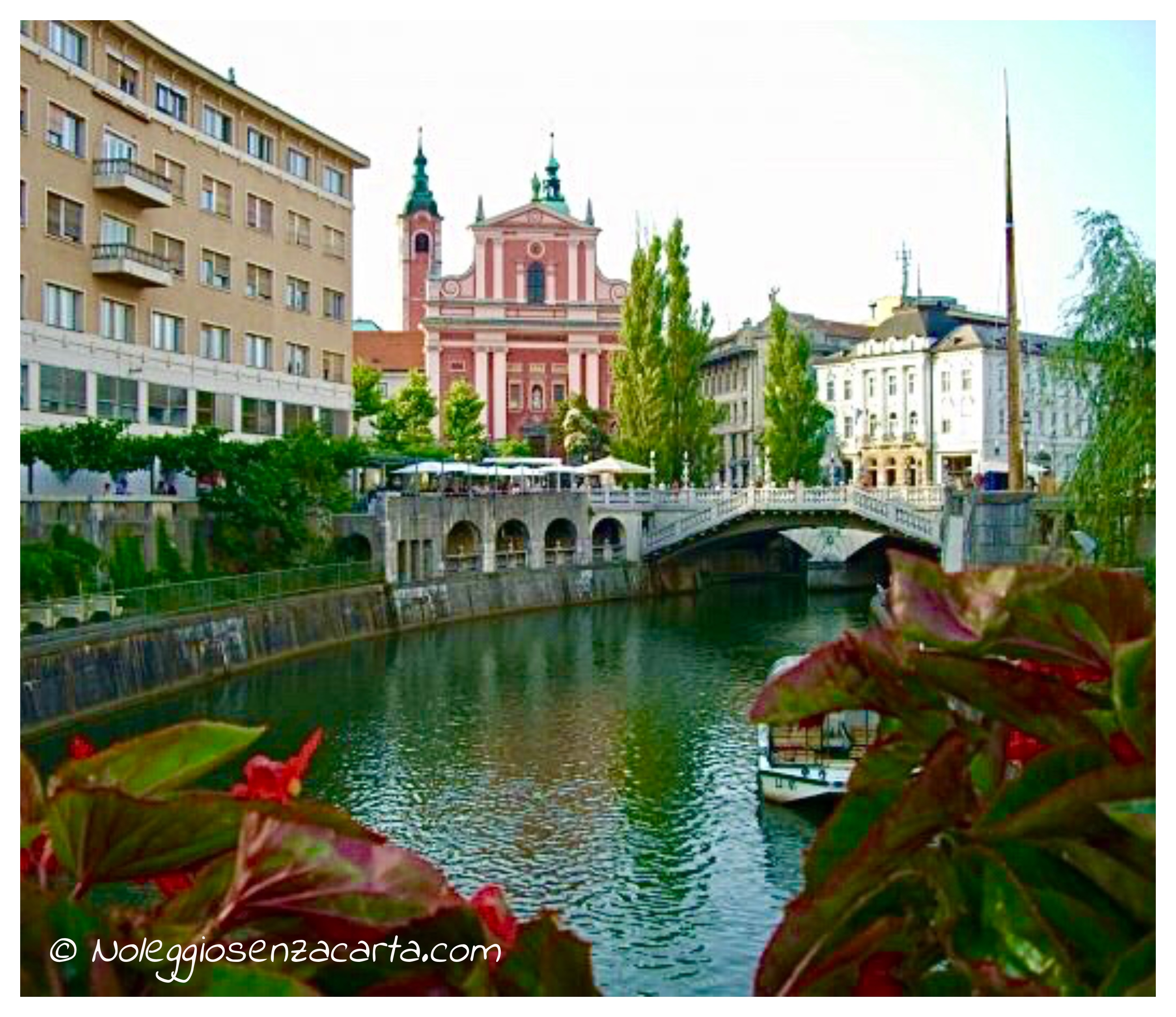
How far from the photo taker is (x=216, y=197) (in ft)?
129

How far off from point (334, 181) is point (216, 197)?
275 inches

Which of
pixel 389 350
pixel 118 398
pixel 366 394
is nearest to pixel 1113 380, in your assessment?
pixel 118 398

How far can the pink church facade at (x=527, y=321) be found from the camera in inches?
2808

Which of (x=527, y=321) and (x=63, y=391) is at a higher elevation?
(x=527, y=321)

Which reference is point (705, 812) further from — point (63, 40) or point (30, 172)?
point (63, 40)

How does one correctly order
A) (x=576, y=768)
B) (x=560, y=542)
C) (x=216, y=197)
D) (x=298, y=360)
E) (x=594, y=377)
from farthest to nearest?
(x=594, y=377), (x=560, y=542), (x=298, y=360), (x=216, y=197), (x=576, y=768)

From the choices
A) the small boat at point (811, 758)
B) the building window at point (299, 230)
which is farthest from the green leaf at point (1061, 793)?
the building window at point (299, 230)

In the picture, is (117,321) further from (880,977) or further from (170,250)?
(880,977)

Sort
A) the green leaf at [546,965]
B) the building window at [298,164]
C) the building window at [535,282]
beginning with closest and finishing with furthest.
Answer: the green leaf at [546,965], the building window at [298,164], the building window at [535,282]

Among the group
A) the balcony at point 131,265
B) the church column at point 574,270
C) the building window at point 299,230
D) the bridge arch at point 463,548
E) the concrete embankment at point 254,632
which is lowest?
the concrete embankment at point 254,632

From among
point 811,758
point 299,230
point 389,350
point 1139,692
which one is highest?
point 389,350

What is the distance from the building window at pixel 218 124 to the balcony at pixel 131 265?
4.76 m

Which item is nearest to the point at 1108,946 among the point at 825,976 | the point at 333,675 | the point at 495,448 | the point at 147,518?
the point at 825,976

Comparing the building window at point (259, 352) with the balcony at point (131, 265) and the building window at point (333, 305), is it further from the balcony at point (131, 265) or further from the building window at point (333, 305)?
the balcony at point (131, 265)
